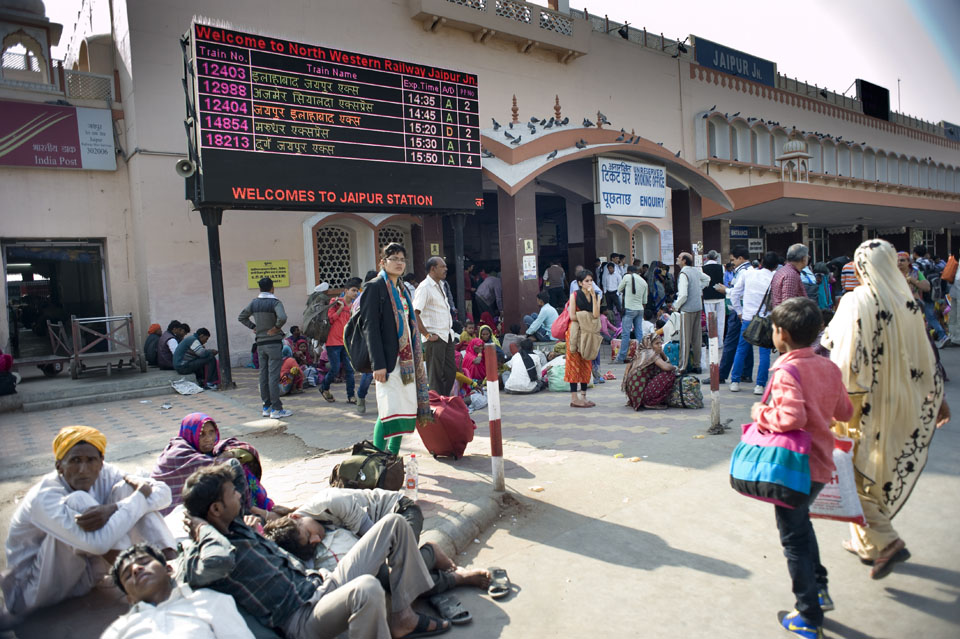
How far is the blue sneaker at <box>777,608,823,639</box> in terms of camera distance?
8.31 feet

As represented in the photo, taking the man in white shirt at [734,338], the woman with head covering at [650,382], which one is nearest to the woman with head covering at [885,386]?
the woman with head covering at [650,382]

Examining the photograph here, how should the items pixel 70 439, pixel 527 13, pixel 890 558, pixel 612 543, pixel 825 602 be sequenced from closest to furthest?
pixel 825 602 < pixel 70 439 < pixel 890 558 < pixel 612 543 < pixel 527 13

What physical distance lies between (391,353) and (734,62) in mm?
22874

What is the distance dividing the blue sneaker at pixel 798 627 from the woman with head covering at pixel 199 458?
2.55 m

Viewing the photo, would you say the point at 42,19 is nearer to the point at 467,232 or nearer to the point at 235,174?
the point at 235,174

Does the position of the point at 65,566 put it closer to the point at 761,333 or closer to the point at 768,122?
the point at 761,333

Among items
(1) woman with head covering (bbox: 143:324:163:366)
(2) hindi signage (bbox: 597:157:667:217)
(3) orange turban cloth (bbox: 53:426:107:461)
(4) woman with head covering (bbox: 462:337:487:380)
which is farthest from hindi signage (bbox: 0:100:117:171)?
(3) orange turban cloth (bbox: 53:426:107:461)

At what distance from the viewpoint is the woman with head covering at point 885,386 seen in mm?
3070

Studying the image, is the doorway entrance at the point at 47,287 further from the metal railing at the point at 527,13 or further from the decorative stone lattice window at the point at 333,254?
the metal railing at the point at 527,13

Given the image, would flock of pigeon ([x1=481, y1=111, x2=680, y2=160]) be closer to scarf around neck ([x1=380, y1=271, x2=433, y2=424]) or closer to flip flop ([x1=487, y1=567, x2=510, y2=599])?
scarf around neck ([x1=380, y1=271, x2=433, y2=424])

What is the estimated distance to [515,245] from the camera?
12.0 meters

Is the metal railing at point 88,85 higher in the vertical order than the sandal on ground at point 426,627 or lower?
higher

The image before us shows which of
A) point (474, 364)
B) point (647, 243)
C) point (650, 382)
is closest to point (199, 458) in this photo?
point (650, 382)

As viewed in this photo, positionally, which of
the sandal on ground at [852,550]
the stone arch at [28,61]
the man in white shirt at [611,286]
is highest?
the stone arch at [28,61]
